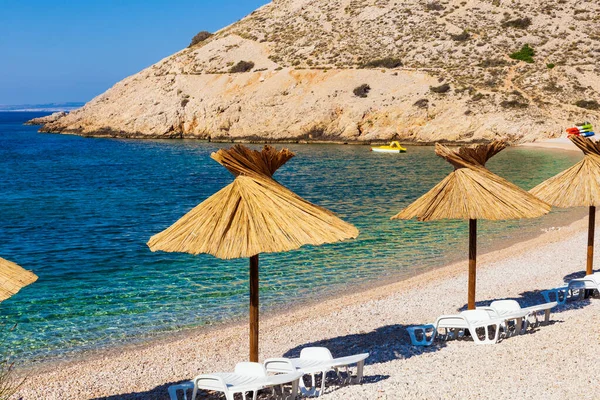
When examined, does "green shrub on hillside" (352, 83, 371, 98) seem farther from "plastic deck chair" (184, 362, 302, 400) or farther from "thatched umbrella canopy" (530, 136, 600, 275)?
"plastic deck chair" (184, 362, 302, 400)

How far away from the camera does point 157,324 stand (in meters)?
12.9

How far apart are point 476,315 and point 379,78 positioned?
58403 mm

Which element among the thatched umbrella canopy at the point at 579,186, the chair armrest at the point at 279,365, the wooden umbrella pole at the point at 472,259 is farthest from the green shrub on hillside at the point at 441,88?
the chair armrest at the point at 279,365

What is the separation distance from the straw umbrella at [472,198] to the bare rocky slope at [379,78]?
4942cm

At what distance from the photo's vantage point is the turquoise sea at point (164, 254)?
13.5 metres

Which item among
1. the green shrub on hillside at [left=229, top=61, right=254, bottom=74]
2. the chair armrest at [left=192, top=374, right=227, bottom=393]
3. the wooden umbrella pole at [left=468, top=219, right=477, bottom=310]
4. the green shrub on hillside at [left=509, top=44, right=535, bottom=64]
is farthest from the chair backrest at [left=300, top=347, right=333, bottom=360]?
the green shrub on hillside at [left=229, top=61, right=254, bottom=74]

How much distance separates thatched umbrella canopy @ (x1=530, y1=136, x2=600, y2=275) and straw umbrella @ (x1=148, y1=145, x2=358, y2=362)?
6.03 meters

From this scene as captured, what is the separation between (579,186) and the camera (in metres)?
13.3

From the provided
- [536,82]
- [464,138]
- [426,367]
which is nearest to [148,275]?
[426,367]

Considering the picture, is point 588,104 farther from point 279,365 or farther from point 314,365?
point 279,365

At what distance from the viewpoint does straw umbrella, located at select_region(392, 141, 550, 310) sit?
420 inches

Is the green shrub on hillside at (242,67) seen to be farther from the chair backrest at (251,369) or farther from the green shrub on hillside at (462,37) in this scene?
the chair backrest at (251,369)

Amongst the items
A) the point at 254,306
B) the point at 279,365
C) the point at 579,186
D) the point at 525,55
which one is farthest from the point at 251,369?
the point at 525,55

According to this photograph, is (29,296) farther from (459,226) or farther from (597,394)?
(459,226)
